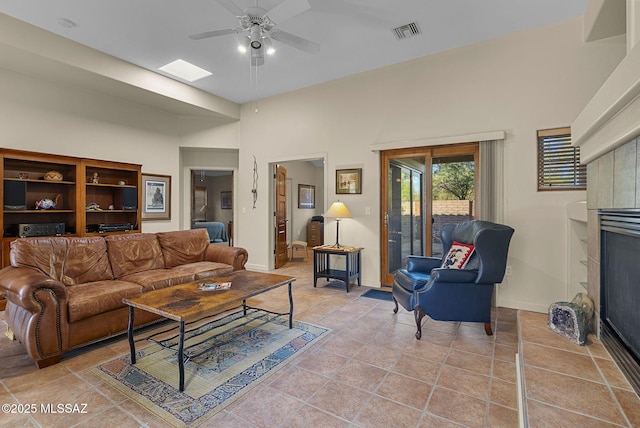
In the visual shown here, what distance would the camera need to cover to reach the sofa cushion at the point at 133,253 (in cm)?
341

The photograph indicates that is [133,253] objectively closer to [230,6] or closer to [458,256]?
[230,6]

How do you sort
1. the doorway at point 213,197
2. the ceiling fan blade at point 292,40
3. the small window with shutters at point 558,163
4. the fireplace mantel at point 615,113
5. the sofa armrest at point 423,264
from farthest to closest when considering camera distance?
the doorway at point 213,197 → the sofa armrest at point 423,264 → the small window with shutters at point 558,163 → the ceiling fan blade at point 292,40 → the fireplace mantel at point 615,113

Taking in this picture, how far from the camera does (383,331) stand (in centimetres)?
304

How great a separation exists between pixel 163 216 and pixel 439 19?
5.39m

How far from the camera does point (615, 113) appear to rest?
1691mm

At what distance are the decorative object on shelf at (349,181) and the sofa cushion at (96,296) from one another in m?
3.17

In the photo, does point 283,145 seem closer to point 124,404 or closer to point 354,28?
point 354,28

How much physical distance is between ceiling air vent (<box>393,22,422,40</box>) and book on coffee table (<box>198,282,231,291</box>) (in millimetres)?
3461

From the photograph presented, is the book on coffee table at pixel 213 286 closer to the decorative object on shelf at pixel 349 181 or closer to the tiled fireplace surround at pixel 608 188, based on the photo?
the decorative object on shelf at pixel 349 181

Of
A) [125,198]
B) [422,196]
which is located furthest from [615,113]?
[125,198]

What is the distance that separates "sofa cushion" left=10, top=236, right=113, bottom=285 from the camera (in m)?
2.80

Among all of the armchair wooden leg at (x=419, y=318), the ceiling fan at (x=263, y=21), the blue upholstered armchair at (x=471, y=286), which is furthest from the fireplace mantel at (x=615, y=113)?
the ceiling fan at (x=263, y=21)

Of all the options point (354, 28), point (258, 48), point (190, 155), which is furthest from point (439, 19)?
point (190, 155)

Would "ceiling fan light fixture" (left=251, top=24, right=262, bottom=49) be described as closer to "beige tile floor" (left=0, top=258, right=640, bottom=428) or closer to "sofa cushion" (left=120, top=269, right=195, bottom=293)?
"sofa cushion" (left=120, top=269, right=195, bottom=293)
